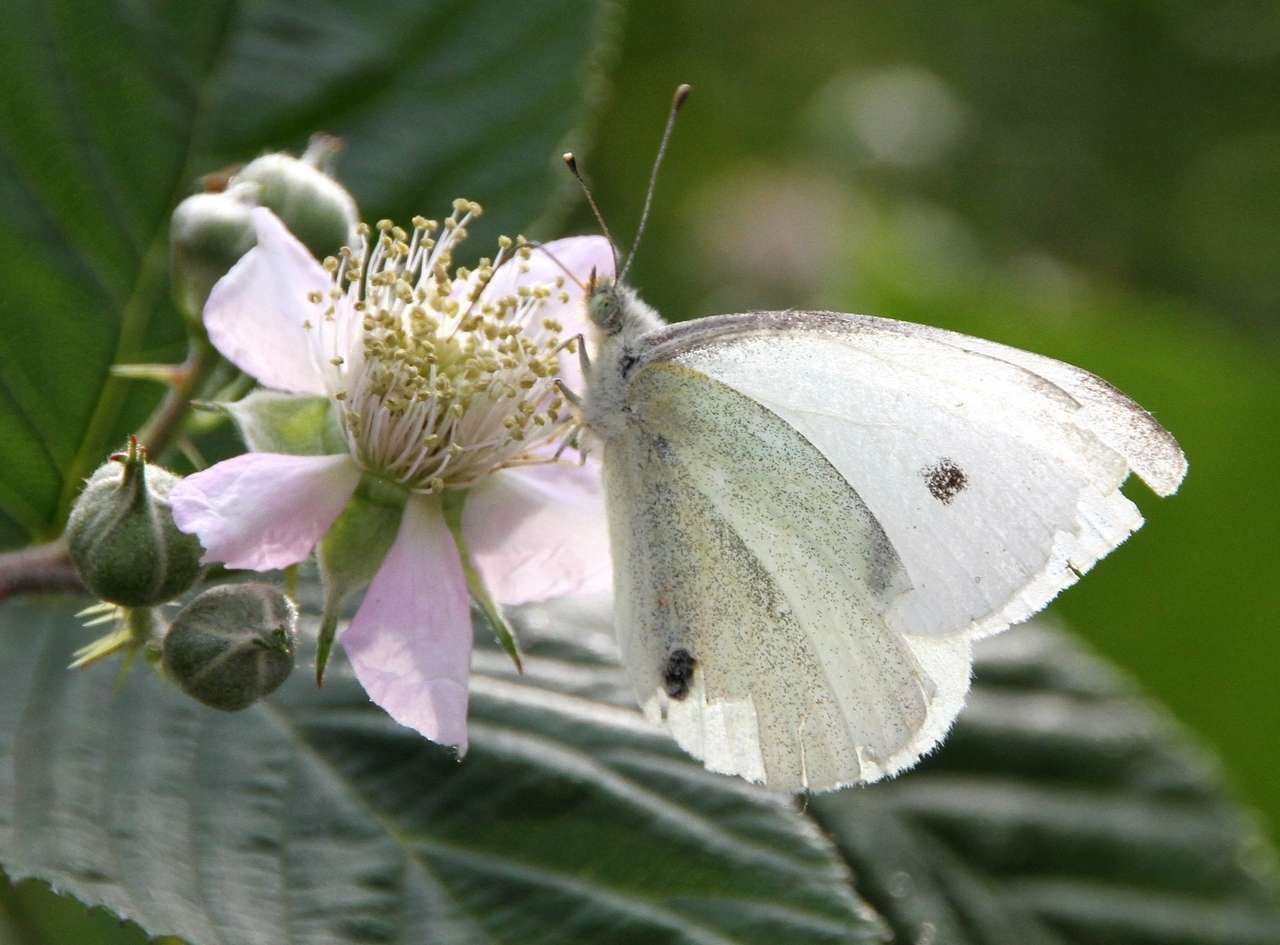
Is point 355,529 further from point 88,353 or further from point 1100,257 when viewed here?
point 1100,257

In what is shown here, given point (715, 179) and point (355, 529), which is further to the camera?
point (715, 179)

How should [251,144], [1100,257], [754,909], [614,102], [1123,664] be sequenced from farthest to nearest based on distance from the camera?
[1100,257] < [614,102] < [1123,664] < [251,144] < [754,909]

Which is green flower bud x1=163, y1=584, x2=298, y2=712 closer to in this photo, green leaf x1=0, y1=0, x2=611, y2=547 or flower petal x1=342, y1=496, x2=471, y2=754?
flower petal x1=342, y1=496, x2=471, y2=754

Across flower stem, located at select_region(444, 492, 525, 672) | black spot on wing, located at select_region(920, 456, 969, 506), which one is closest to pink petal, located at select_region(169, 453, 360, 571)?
flower stem, located at select_region(444, 492, 525, 672)

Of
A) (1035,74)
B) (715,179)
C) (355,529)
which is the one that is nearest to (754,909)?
(355,529)

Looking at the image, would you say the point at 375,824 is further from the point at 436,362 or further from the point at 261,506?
the point at 436,362
